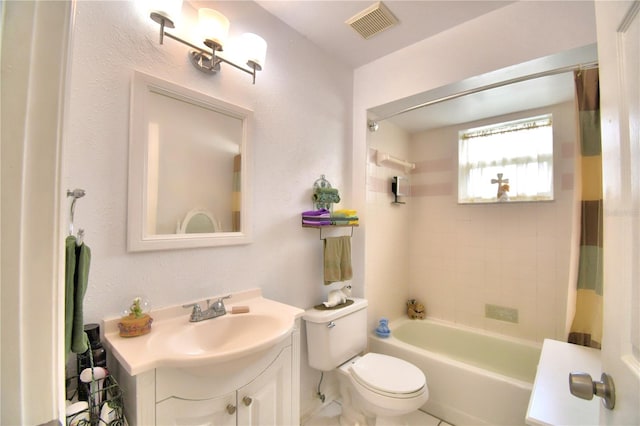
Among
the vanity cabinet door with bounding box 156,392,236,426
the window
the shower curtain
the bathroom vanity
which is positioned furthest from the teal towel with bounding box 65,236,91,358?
the window

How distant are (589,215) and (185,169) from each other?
2120mm

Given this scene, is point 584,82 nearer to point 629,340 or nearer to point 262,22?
point 629,340

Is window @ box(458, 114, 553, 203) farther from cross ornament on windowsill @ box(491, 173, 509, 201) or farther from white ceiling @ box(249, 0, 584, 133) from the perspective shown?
white ceiling @ box(249, 0, 584, 133)

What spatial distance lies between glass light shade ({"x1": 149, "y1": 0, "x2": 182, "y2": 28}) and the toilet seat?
2024 mm

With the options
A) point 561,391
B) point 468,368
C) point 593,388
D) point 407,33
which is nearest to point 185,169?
point 593,388

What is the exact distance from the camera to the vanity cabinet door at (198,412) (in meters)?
0.87

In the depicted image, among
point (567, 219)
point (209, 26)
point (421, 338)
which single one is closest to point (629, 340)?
point (209, 26)

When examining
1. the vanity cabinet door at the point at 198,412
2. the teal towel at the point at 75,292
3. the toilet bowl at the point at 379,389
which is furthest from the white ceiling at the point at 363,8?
the toilet bowl at the point at 379,389

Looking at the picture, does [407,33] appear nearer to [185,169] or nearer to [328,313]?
[185,169]

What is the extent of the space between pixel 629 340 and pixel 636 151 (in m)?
0.36

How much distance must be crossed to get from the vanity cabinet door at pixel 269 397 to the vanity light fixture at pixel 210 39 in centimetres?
140

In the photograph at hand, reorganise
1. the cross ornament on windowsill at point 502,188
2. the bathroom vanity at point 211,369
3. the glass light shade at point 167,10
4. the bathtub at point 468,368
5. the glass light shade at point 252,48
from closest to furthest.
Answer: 1. the bathroom vanity at point 211,369
2. the glass light shade at point 167,10
3. the glass light shade at point 252,48
4. the bathtub at point 468,368
5. the cross ornament on windowsill at point 502,188

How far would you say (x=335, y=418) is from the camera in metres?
1.81

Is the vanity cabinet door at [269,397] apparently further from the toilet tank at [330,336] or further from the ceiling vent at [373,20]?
the ceiling vent at [373,20]
